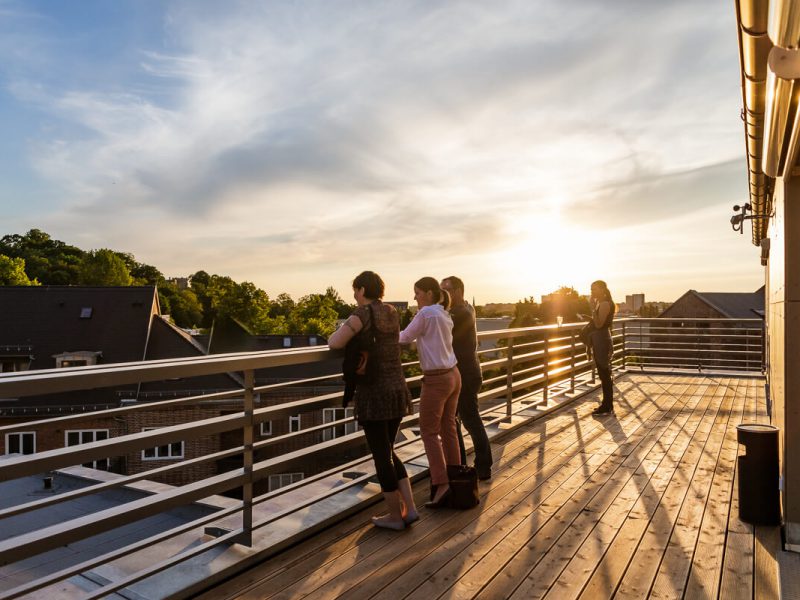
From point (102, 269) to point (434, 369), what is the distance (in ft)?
298

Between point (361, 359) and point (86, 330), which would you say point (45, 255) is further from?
point (361, 359)

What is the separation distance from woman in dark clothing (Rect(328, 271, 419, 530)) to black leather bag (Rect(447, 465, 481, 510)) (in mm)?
573

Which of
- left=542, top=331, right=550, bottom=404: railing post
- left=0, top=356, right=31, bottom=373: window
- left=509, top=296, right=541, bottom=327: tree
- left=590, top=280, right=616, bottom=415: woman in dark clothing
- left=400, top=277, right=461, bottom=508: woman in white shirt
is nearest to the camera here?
left=400, top=277, right=461, bottom=508: woman in white shirt

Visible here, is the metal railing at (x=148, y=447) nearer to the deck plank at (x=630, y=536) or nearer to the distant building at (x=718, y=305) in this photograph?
the deck plank at (x=630, y=536)

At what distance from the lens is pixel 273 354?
349 centimetres

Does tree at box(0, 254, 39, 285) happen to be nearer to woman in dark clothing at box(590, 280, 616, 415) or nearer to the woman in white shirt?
woman in dark clothing at box(590, 280, 616, 415)

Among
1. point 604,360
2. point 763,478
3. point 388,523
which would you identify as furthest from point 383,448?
point 604,360

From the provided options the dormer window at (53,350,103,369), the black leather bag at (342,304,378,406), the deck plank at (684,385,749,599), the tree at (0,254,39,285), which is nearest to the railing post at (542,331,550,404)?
the deck plank at (684,385,749,599)

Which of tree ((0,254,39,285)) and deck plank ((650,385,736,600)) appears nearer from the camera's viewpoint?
deck plank ((650,385,736,600))

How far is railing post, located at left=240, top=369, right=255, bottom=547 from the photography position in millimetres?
3316

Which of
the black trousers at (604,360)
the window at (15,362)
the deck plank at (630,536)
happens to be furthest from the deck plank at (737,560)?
the window at (15,362)

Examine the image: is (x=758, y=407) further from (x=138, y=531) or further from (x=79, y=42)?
(x=79, y=42)

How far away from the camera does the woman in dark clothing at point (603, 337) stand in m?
8.25

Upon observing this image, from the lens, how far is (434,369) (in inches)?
164
